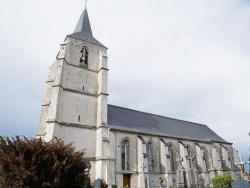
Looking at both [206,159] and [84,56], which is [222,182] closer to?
[206,159]

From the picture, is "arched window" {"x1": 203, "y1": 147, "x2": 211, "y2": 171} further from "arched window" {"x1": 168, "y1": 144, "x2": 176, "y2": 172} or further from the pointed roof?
the pointed roof

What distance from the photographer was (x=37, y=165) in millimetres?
9797

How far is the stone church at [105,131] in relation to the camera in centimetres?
1939

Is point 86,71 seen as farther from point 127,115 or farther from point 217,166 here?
point 217,166

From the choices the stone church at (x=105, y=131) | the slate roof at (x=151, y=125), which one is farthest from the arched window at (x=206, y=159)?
the slate roof at (x=151, y=125)

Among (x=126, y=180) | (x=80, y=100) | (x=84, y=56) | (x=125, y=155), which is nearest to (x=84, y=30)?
(x=84, y=56)

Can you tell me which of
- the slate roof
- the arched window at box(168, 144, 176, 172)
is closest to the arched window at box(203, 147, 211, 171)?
the slate roof

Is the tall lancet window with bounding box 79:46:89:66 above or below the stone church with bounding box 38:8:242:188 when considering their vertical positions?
above

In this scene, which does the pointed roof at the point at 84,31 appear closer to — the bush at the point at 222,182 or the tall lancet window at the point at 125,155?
the tall lancet window at the point at 125,155

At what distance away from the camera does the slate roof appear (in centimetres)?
2348

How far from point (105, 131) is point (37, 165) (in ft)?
35.1

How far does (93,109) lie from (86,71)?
4876 millimetres

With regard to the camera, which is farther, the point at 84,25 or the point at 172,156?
the point at 84,25

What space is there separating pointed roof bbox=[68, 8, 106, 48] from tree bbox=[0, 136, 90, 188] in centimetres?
1704
